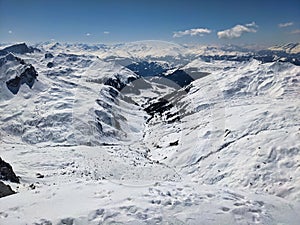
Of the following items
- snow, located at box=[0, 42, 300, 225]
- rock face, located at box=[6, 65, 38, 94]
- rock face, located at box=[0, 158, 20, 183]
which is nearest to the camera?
snow, located at box=[0, 42, 300, 225]

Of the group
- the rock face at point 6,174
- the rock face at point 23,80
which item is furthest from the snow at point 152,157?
the rock face at point 23,80

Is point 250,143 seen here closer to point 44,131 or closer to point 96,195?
point 96,195

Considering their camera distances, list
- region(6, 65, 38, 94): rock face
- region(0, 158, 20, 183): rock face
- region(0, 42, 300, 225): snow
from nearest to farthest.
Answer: region(0, 42, 300, 225): snow, region(0, 158, 20, 183): rock face, region(6, 65, 38, 94): rock face

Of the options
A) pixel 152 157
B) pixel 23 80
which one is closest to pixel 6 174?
pixel 152 157

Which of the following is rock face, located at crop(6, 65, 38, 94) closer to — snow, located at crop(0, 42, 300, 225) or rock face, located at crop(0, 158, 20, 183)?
snow, located at crop(0, 42, 300, 225)

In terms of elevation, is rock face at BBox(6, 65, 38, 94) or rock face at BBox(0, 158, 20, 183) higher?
rock face at BBox(6, 65, 38, 94)

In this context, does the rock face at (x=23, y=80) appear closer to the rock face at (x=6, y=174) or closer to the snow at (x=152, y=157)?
the snow at (x=152, y=157)

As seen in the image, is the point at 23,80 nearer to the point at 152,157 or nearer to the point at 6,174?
the point at 152,157

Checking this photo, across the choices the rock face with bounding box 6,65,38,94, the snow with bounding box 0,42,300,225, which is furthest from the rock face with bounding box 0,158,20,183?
the rock face with bounding box 6,65,38,94

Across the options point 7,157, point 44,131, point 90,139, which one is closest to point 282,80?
point 90,139
